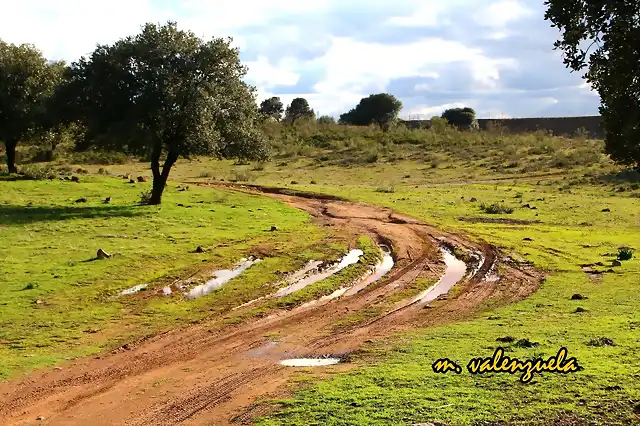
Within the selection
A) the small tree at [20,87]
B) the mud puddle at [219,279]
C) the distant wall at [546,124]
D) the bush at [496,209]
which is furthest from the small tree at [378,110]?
the mud puddle at [219,279]

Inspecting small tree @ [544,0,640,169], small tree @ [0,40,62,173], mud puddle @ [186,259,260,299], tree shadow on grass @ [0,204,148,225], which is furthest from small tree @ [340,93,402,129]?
small tree @ [544,0,640,169]

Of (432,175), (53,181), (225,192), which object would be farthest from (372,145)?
(53,181)

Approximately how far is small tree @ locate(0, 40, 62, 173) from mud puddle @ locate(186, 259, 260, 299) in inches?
941

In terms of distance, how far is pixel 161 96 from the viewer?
26.9 meters

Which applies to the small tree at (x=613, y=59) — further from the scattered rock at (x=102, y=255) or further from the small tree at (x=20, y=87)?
the small tree at (x=20, y=87)

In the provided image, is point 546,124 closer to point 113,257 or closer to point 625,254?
point 625,254

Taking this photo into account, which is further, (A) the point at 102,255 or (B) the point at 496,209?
(B) the point at 496,209

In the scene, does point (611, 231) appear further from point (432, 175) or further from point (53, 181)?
point (53, 181)

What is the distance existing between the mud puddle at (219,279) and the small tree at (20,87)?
2390 centimetres

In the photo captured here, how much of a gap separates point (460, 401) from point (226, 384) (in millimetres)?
3419

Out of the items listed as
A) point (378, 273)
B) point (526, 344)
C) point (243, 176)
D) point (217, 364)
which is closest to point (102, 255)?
point (378, 273)

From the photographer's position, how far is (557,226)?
2662 cm

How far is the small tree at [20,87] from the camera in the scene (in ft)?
122
